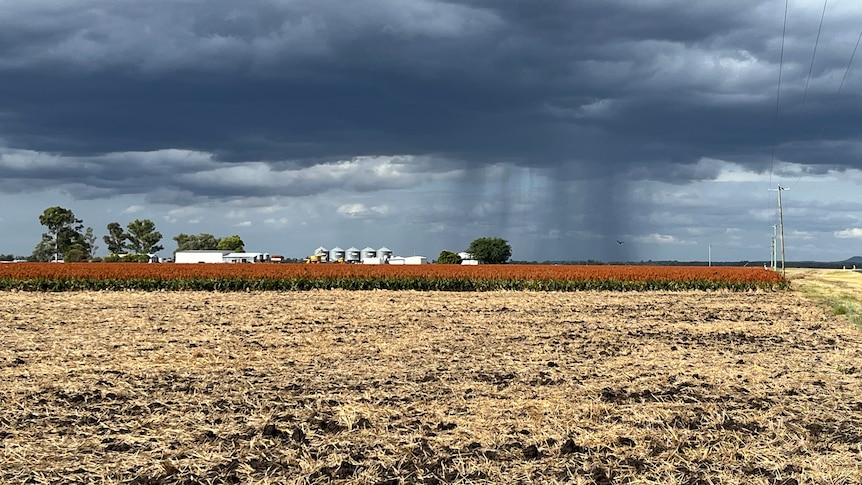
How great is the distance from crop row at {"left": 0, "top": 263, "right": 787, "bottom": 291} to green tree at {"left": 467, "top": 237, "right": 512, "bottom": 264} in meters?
95.3

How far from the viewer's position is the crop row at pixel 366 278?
3991 centimetres

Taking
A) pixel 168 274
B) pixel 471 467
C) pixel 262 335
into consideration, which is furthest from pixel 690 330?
pixel 168 274

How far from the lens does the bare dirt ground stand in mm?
6996

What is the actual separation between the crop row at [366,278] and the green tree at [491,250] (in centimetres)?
9530

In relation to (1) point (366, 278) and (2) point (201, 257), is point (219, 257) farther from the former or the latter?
(1) point (366, 278)

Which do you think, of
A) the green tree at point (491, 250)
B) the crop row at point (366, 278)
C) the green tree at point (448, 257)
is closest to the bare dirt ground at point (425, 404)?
the crop row at point (366, 278)

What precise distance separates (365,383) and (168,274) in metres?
33.0

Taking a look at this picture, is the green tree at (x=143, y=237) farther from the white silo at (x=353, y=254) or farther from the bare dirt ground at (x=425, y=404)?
the bare dirt ground at (x=425, y=404)

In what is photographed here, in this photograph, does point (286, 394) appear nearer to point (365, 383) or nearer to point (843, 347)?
point (365, 383)

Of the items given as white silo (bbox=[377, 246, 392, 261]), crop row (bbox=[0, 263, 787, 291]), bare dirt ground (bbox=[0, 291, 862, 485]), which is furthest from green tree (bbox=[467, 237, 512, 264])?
bare dirt ground (bbox=[0, 291, 862, 485])

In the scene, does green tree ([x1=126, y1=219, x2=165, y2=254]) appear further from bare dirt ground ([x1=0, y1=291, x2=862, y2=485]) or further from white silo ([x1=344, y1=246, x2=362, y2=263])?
bare dirt ground ([x1=0, y1=291, x2=862, y2=485])

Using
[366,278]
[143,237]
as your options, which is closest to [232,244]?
[143,237]

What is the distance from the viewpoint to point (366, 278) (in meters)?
41.5

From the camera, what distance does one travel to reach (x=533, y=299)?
3372 centimetres
